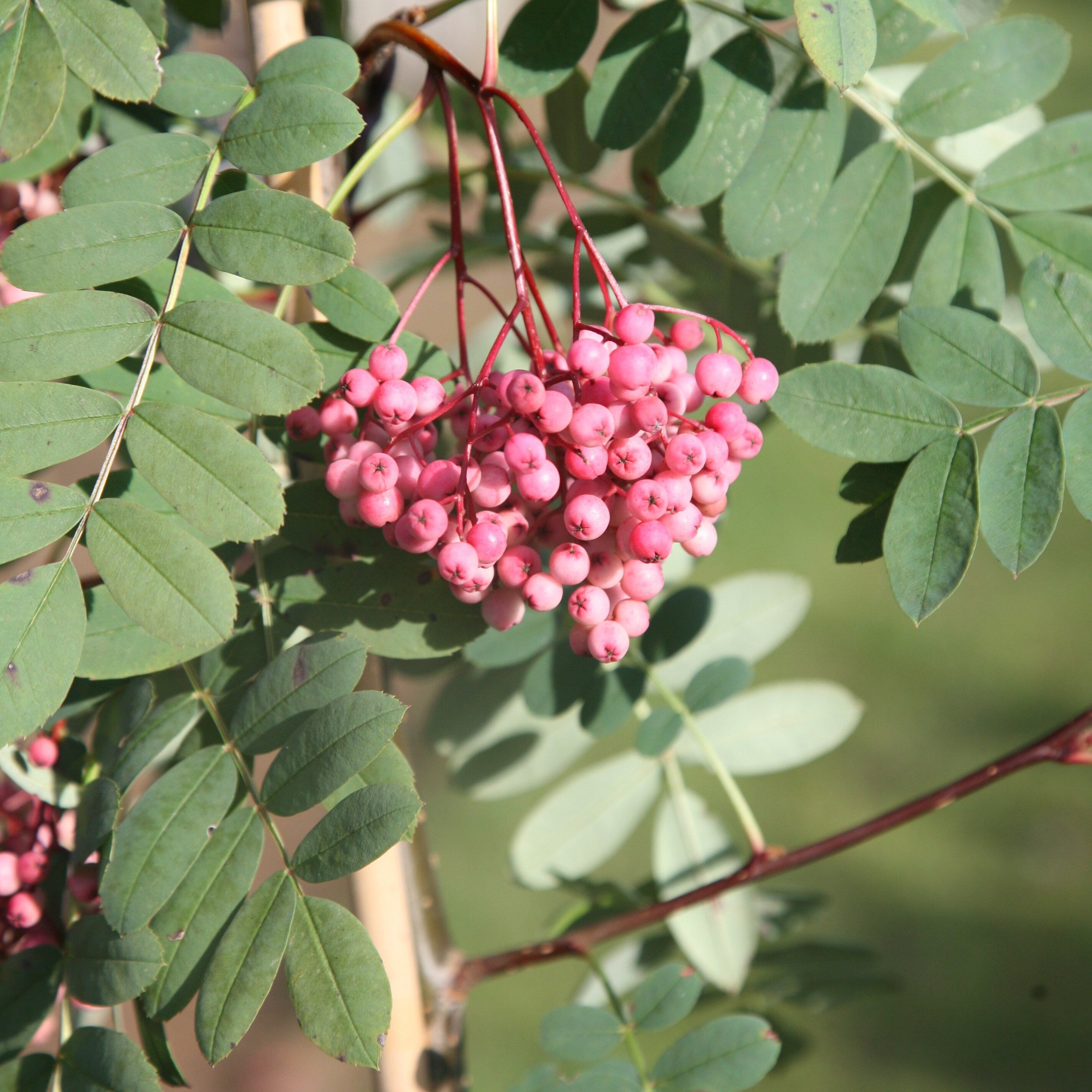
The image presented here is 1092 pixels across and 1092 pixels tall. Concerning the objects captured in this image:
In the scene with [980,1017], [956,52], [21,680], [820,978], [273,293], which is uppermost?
[956,52]

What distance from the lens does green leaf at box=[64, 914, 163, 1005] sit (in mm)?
632

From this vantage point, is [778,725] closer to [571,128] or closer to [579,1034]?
[579,1034]

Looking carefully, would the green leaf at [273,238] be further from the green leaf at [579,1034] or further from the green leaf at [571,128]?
the green leaf at [579,1034]

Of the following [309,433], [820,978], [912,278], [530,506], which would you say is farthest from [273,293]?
[820,978]

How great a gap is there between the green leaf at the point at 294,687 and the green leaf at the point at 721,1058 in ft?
1.48

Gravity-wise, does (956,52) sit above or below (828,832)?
above

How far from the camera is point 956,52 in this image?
0.83 m

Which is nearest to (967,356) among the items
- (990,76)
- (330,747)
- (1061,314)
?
(1061,314)

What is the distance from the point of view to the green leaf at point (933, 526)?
642 millimetres

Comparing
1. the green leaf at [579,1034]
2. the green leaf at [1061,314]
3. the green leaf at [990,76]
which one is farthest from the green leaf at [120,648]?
the green leaf at [990,76]

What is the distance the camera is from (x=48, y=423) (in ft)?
2.06

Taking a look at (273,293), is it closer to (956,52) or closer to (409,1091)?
(956,52)

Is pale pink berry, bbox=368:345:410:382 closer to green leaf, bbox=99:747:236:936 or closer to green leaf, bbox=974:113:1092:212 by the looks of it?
green leaf, bbox=99:747:236:936

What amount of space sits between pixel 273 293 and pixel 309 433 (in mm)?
277
